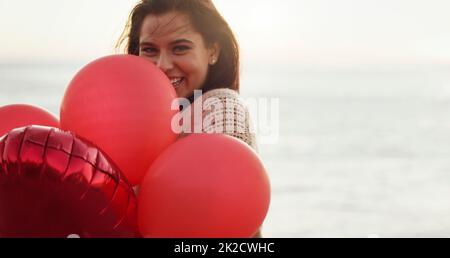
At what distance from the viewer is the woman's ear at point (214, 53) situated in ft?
9.57

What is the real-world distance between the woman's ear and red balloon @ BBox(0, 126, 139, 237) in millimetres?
968

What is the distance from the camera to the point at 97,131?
2.21 meters

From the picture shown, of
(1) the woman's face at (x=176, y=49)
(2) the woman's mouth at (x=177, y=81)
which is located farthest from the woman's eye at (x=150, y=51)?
(2) the woman's mouth at (x=177, y=81)

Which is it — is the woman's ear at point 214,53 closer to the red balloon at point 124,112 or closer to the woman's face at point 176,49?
the woman's face at point 176,49

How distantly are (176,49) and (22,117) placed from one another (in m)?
0.58

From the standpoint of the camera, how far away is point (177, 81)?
2746 mm

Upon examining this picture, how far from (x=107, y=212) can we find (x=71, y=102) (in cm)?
43

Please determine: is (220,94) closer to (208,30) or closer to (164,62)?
(164,62)

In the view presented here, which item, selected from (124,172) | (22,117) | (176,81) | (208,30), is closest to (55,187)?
(124,172)

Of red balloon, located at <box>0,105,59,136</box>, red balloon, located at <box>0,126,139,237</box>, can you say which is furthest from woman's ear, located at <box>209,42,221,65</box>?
red balloon, located at <box>0,126,139,237</box>

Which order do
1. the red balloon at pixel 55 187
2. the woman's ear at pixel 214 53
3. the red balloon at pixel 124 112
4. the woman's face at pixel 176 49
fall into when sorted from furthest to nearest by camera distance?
the woman's ear at pixel 214 53 → the woman's face at pixel 176 49 → the red balloon at pixel 124 112 → the red balloon at pixel 55 187

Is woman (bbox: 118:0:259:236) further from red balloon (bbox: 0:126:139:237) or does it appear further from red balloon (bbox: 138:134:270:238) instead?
red balloon (bbox: 0:126:139:237)

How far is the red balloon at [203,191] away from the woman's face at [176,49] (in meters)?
0.63

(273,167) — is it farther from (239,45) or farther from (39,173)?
(39,173)
